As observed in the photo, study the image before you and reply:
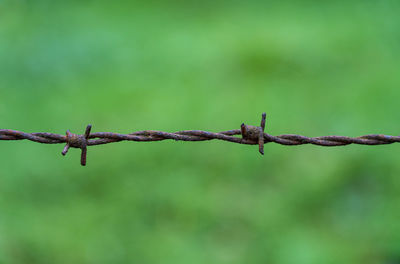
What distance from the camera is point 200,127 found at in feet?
16.5

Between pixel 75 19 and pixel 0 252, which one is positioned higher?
pixel 75 19

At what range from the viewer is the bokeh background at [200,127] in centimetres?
368

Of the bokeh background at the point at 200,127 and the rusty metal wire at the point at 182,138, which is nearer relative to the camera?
the rusty metal wire at the point at 182,138

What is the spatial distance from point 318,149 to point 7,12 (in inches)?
209

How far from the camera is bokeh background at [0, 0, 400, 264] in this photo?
3680 mm

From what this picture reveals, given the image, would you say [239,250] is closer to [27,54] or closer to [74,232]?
[74,232]

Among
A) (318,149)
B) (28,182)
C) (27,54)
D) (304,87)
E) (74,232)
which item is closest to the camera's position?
(74,232)

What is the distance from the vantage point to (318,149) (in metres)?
4.66

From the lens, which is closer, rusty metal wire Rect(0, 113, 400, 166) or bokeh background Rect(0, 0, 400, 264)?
rusty metal wire Rect(0, 113, 400, 166)

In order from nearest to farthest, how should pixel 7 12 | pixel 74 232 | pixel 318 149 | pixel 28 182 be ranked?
pixel 74 232
pixel 28 182
pixel 318 149
pixel 7 12

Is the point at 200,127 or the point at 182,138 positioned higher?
the point at 200,127

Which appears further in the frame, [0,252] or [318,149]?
[318,149]

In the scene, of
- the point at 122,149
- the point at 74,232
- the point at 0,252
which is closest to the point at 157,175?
the point at 122,149

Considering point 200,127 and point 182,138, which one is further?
point 200,127
